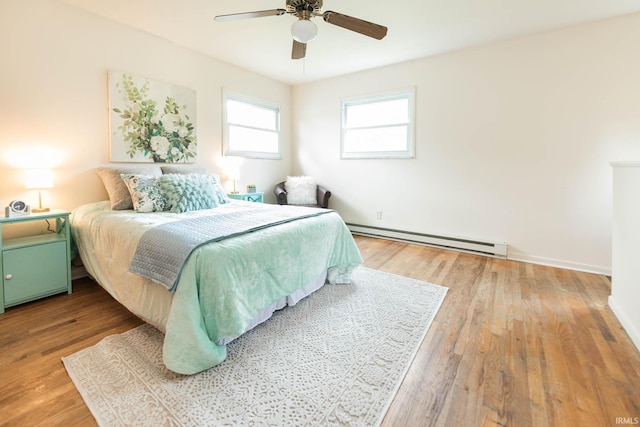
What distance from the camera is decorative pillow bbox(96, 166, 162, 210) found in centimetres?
264

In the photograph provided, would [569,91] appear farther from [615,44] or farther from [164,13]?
[164,13]

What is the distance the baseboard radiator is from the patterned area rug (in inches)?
73.2

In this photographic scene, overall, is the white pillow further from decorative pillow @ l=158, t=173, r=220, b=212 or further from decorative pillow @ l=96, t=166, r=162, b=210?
decorative pillow @ l=96, t=166, r=162, b=210

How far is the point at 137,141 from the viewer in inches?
123

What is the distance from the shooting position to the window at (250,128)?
4.14 metres

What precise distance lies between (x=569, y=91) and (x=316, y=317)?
3.51m

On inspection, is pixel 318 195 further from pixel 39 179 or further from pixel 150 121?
pixel 39 179

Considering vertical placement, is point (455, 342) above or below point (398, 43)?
below

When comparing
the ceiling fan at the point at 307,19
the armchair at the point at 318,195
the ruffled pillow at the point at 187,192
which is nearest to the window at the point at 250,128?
the armchair at the point at 318,195

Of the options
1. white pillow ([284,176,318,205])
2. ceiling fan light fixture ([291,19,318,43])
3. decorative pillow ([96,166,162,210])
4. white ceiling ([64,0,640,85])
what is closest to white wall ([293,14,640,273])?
white ceiling ([64,0,640,85])

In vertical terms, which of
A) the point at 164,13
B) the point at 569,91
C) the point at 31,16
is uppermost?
the point at 164,13

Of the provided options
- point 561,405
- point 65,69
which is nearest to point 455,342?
point 561,405

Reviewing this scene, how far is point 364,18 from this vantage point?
285 cm

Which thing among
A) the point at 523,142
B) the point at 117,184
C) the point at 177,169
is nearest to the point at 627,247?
the point at 523,142
